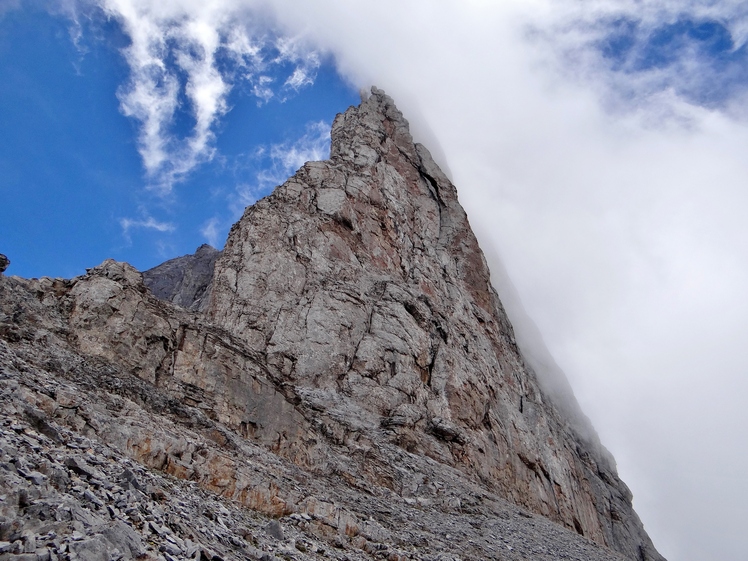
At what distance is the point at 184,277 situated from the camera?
97438 mm

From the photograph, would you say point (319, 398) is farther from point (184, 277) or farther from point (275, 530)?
point (184, 277)

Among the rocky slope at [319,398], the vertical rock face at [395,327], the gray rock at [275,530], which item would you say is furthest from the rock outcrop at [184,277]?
the gray rock at [275,530]

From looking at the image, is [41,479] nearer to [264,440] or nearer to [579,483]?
[264,440]

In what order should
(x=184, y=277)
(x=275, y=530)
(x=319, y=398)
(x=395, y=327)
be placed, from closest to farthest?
(x=275, y=530) → (x=319, y=398) → (x=395, y=327) → (x=184, y=277)

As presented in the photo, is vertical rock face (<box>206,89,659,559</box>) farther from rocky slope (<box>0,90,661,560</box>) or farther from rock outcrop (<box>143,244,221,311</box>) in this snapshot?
rock outcrop (<box>143,244,221,311</box>)

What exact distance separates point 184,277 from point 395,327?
55904 mm

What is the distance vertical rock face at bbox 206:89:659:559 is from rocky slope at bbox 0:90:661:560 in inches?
9.6

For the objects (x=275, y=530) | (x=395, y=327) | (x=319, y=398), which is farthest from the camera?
(x=395, y=327)

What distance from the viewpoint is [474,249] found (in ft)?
268

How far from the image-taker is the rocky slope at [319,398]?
19766 mm

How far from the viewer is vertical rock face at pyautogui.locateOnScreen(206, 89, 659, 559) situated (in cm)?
4750

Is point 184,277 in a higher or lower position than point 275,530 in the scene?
higher

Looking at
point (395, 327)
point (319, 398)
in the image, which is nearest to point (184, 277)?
point (395, 327)

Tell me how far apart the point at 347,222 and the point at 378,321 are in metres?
13.2
